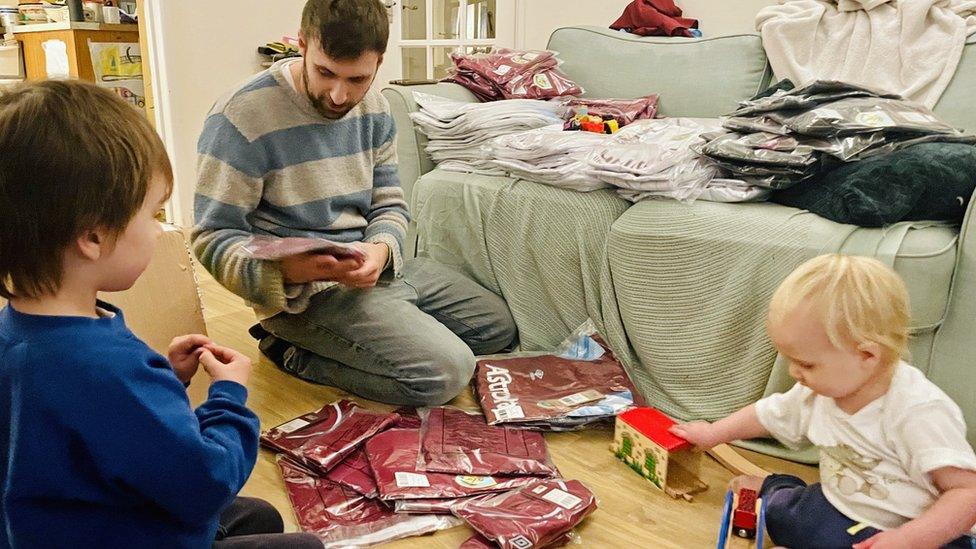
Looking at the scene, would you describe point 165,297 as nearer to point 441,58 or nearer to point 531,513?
point 531,513

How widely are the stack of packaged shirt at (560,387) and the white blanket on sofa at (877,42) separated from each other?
96 cm

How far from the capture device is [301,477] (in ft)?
4.30

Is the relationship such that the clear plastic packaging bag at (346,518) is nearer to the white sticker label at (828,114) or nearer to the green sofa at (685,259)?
the green sofa at (685,259)

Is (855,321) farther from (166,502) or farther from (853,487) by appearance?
(166,502)

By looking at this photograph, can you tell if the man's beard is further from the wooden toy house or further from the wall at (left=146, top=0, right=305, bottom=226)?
the wall at (left=146, top=0, right=305, bottom=226)

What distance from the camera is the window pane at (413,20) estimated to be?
3.19 m

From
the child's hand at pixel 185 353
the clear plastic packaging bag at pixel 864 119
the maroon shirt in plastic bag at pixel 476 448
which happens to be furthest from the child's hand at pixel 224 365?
the clear plastic packaging bag at pixel 864 119

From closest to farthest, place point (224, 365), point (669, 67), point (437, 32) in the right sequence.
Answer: point (224, 365) → point (669, 67) → point (437, 32)

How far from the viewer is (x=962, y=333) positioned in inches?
49.6

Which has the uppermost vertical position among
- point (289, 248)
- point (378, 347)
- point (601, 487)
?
point (289, 248)

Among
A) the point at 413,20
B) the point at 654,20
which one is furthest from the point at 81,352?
the point at 413,20

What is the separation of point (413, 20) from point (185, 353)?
8.64 ft

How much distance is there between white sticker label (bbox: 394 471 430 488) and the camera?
125 centimetres

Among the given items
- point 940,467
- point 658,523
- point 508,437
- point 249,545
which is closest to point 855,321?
point 940,467
